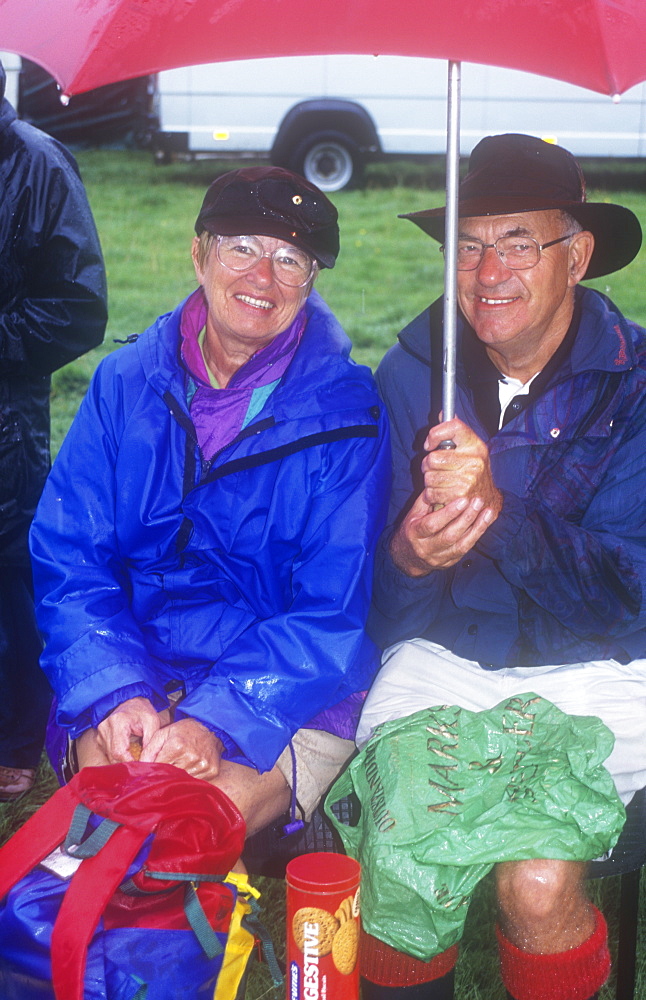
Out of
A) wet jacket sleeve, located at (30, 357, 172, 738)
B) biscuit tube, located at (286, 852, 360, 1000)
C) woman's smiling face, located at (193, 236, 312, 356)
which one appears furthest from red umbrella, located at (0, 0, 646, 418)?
biscuit tube, located at (286, 852, 360, 1000)

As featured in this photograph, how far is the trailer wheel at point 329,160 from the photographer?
12.0m

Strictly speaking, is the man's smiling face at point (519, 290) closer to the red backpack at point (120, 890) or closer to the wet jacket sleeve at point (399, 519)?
the wet jacket sleeve at point (399, 519)

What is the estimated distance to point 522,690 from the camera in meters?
2.75

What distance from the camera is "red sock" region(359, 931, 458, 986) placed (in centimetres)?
242

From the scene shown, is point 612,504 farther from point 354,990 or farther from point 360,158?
point 360,158

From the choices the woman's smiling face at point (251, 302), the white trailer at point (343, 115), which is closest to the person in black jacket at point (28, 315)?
the woman's smiling face at point (251, 302)

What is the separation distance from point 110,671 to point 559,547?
44.1 inches

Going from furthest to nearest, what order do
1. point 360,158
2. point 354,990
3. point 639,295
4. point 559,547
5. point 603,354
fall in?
point 360,158 < point 639,295 < point 603,354 < point 559,547 < point 354,990

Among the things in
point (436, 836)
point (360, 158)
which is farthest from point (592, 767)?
point (360, 158)

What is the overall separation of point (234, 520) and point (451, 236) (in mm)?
882

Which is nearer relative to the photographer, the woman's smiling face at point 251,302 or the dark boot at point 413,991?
the dark boot at point 413,991

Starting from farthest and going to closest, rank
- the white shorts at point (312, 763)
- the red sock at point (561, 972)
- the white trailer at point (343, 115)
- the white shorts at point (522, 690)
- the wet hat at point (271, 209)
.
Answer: the white trailer at point (343, 115)
the wet hat at point (271, 209)
the white shorts at point (312, 763)
the white shorts at point (522, 690)
the red sock at point (561, 972)

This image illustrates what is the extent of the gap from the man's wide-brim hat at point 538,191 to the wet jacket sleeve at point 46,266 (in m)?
1.30

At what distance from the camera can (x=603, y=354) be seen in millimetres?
2756
